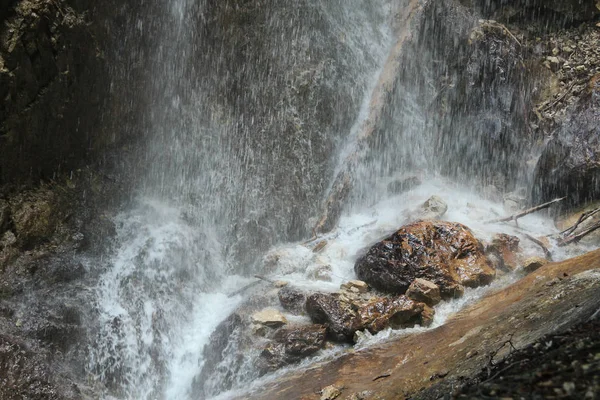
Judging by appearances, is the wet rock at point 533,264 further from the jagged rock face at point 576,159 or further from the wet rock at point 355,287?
the jagged rock face at point 576,159

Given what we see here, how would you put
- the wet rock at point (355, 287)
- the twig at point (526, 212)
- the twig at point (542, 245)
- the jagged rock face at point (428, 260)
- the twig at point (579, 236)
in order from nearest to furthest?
A: 1. the jagged rock face at point (428, 260)
2. the wet rock at point (355, 287)
3. the twig at point (542, 245)
4. the twig at point (579, 236)
5. the twig at point (526, 212)

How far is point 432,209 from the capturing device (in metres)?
8.89

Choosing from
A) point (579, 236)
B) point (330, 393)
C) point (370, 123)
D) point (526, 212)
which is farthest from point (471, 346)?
point (370, 123)

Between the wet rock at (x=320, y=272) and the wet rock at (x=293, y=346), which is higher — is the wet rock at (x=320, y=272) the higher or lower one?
the higher one

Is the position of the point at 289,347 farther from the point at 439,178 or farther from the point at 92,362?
the point at 439,178

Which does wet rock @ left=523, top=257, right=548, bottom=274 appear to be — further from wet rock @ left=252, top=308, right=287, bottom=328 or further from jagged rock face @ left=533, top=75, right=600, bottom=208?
wet rock @ left=252, top=308, right=287, bottom=328

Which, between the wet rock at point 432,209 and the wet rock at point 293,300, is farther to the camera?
the wet rock at point 432,209

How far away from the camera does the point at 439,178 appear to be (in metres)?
10.7

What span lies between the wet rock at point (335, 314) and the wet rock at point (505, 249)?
2.66m

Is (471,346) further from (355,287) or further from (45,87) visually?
(45,87)

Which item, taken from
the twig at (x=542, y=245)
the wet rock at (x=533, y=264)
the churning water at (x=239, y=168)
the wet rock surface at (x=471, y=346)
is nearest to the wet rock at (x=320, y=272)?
the churning water at (x=239, y=168)

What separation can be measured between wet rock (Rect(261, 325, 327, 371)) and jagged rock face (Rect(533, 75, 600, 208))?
561 centimetres

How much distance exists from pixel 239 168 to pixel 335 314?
466cm

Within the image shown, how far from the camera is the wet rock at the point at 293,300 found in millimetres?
6729
